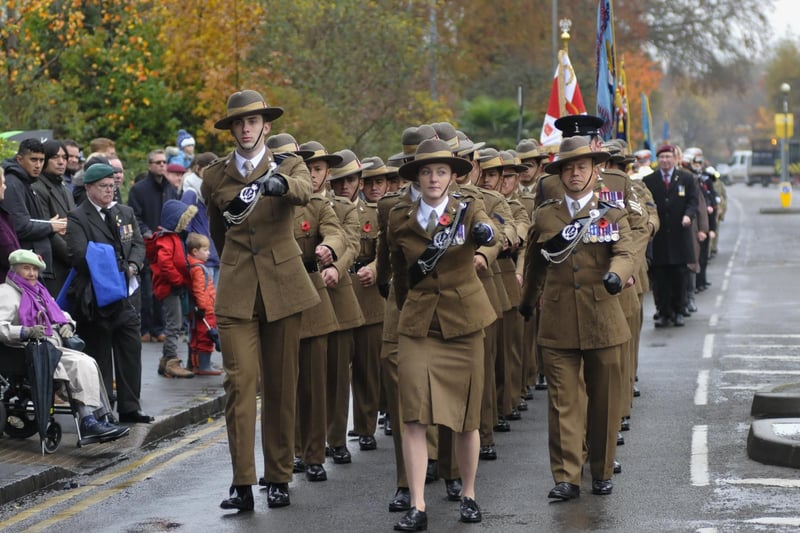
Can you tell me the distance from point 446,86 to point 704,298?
21.1 metres

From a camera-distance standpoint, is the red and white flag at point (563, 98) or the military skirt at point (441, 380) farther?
the red and white flag at point (563, 98)

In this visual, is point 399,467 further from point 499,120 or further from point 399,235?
point 499,120

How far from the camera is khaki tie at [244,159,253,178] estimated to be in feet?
29.1

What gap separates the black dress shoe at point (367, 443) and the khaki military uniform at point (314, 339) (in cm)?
103

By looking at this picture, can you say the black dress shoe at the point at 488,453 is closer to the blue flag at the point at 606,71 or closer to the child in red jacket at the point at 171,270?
the child in red jacket at the point at 171,270

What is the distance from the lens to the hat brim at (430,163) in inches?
327

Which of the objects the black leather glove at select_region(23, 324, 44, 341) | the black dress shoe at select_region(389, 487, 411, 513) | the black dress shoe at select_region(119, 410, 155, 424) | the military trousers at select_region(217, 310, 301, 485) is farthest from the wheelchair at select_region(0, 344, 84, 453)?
the black dress shoe at select_region(389, 487, 411, 513)

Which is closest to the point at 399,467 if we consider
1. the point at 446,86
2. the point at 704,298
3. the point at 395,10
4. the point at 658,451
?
the point at 658,451

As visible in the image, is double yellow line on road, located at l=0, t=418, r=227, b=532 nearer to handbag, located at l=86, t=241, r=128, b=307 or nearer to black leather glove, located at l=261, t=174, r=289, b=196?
handbag, located at l=86, t=241, r=128, b=307

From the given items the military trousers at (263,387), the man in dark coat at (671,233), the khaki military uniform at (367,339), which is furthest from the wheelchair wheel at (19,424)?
the man in dark coat at (671,233)

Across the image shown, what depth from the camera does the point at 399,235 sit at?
8531 mm

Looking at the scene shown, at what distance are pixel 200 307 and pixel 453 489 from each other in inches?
230

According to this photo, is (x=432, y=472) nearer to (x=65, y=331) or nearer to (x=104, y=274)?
(x=65, y=331)

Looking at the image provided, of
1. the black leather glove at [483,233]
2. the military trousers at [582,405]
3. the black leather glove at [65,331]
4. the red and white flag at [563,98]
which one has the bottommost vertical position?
the military trousers at [582,405]
